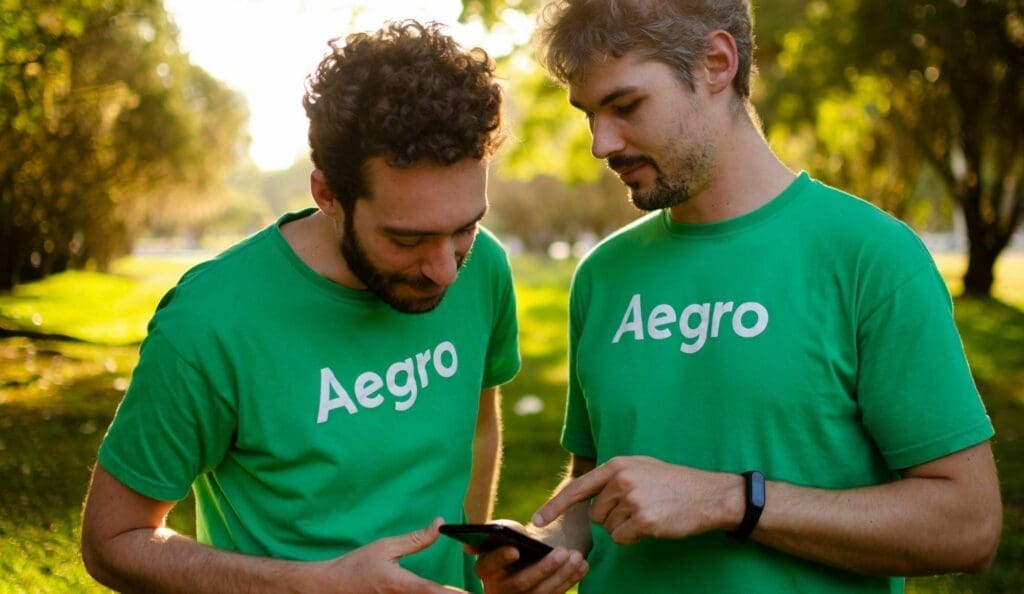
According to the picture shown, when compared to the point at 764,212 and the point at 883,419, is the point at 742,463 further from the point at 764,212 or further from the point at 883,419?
the point at 764,212

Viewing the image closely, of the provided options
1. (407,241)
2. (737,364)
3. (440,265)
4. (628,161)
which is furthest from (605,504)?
(628,161)

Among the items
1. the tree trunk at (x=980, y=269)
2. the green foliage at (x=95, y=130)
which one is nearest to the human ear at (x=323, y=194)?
the green foliage at (x=95, y=130)

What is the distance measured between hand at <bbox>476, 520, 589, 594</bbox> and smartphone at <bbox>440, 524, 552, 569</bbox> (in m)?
0.02

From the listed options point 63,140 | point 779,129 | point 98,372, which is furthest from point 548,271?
point 98,372

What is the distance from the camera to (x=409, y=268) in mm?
2834

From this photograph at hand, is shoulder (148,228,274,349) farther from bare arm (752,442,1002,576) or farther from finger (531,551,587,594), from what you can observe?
bare arm (752,442,1002,576)

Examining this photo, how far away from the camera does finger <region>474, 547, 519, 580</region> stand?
2604mm

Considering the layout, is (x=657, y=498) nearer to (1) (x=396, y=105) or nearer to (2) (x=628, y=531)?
(2) (x=628, y=531)

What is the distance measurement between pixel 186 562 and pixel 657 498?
3.94 ft

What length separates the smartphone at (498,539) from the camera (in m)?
2.48

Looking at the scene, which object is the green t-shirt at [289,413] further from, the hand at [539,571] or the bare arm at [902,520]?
the bare arm at [902,520]

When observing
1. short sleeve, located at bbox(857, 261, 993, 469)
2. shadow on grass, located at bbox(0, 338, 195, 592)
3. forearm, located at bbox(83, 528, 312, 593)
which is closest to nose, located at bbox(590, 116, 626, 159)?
short sleeve, located at bbox(857, 261, 993, 469)

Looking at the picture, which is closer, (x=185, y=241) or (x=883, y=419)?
(x=883, y=419)

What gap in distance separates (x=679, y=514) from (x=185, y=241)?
87.8 m
